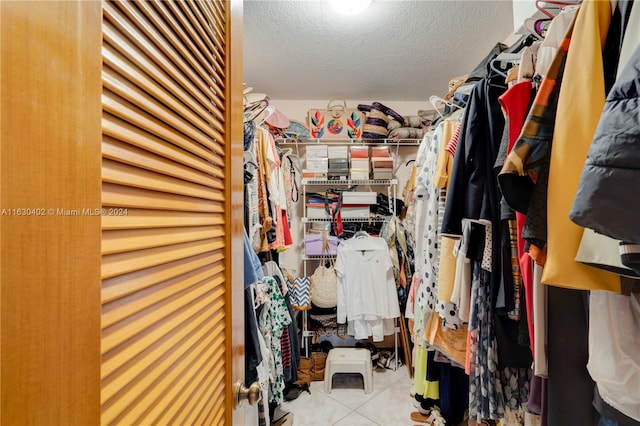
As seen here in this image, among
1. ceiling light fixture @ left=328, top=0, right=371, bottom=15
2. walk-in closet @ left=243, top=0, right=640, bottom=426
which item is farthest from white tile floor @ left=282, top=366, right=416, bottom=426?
ceiling light fixture @ left=328, top=0, right=371, bottom=15

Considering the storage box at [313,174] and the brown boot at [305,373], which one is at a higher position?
the storage box at [313,174]

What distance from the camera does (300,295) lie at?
92.9 inches

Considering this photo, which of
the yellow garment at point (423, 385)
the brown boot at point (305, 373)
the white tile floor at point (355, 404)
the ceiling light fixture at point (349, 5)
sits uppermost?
the ceiling light fixture at point (349, 5)

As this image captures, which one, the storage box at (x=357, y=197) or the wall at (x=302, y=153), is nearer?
the storage box at (x=357, y=197)

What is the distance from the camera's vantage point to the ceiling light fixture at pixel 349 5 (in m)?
1.48

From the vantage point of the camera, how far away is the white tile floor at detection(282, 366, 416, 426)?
6.52 ft

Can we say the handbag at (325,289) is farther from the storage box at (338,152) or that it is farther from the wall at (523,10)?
the wall at (523,10)

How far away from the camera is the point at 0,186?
0.79ft

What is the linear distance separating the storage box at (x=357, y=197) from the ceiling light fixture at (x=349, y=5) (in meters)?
1.42

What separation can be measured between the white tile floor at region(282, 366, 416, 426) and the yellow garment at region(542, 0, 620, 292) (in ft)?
6.33

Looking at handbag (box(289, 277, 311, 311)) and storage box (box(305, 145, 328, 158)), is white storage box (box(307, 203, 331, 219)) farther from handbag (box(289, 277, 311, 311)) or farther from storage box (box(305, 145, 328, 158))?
handbag (box(289, 277, 311, 311))

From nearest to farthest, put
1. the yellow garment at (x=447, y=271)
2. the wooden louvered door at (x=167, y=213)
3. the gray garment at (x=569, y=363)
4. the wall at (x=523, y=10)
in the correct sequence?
1. the wooden louvered door at (x=167, y=213)
2. the gray garment at (x=569, y=363)
3. the wall at (x=523, y=10)
4. the yellow garment at (x=447, y=271)

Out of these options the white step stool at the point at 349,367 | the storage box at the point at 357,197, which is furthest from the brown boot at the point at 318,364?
the storage box at the point at 357,197

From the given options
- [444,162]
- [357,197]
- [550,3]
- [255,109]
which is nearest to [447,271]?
[444,162]
